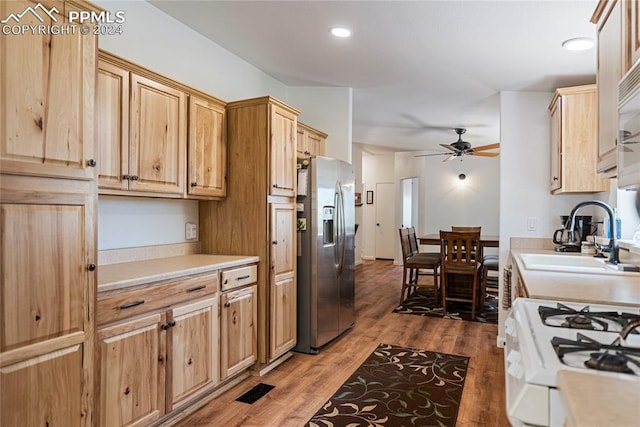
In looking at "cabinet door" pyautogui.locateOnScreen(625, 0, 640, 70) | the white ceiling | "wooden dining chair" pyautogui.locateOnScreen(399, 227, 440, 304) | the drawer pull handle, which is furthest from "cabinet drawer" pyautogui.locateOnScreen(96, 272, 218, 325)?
"wooden dining chair" pyautogui.locateOnScreen(399, 227, 440, 304)

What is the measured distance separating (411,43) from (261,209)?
1.63 metres

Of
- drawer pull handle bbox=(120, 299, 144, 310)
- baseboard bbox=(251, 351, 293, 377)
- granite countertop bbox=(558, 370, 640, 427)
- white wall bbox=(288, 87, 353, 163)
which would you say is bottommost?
baseboard bbox=(251, 351, 293, 377)

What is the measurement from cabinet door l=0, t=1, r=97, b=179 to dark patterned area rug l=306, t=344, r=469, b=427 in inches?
73.5

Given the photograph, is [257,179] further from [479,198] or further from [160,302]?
[479,198]

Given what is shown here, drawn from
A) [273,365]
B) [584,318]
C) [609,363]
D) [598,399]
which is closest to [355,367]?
[273,365]

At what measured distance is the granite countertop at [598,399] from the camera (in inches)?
25.8

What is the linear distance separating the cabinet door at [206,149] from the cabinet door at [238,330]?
75cm

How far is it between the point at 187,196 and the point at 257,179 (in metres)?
0.52

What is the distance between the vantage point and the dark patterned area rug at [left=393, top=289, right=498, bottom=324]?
472 centimetres

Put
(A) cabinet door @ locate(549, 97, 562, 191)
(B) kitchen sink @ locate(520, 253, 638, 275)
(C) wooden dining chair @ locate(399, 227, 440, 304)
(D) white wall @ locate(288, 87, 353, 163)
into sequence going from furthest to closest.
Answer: (C) wooden dining chair @ locate(399, 227, 440, 304), (D) white wall @ locate(288, 87, 353, 163), (A) cabinet door @ locate(549, 97, 562, 191), (B) kitchen sink @ locate(520, 253, 638, 275)

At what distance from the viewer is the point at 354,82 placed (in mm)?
3922

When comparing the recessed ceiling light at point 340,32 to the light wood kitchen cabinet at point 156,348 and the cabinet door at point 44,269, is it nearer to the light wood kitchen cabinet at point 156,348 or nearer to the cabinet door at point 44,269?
the light wood kitchen cabinet at point 156,348

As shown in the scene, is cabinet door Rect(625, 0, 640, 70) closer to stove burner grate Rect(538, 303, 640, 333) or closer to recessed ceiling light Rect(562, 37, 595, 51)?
stove burner grate Rect(538, 303, 640, 333)

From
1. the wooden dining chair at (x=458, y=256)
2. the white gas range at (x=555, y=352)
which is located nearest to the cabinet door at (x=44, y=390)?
the white gas range at (x=555, y=352)
